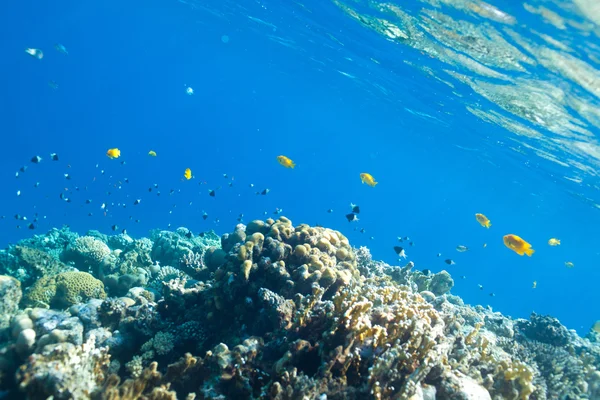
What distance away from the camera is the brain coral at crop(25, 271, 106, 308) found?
873cm

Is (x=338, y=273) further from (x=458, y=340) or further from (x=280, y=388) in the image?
(x=280, y=388)

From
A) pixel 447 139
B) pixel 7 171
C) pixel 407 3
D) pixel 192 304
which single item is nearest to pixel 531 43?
pixel 407 3

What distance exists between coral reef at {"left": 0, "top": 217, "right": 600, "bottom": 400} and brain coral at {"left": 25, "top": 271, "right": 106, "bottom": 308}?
1.1 inches

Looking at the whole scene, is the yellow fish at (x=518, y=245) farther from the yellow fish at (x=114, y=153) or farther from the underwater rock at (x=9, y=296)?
the yellow fish at (x=114, y=153)

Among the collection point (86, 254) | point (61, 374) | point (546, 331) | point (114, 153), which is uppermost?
point (61, 374)

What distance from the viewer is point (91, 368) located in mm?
4676

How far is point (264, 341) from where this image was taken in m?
5.76

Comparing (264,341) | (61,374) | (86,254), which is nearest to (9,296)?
(86,254)

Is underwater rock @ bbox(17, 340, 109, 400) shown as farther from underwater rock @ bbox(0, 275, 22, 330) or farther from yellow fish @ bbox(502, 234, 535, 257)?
yellow fish @ bbox(502, 234, 535, 257)

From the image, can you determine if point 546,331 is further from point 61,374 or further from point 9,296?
point 9,296

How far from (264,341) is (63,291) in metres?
6.06

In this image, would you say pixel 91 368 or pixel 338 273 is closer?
pixel 91 368

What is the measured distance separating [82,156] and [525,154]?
143334mm

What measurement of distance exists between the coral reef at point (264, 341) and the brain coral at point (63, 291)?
3cm
